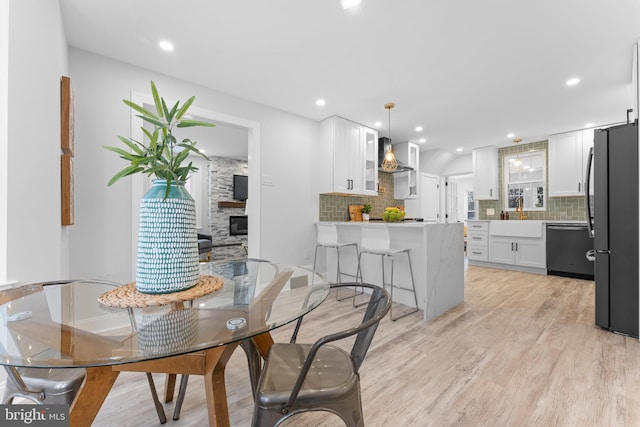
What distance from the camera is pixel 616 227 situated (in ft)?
8.16

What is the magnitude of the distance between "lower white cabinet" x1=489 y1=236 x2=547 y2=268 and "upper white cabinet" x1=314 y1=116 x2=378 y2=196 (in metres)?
2.85

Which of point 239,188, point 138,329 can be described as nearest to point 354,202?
point 239,188

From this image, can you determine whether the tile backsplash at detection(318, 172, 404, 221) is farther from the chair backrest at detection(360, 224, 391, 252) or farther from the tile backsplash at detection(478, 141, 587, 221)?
the tile backsplash at detection(478, 141, 587, 221)

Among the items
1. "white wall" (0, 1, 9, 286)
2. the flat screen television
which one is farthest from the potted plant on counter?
"white wall" (0, 1, 9, 286)

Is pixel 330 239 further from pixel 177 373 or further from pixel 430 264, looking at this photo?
pixel 177 373

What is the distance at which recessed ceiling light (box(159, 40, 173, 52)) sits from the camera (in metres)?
2.45

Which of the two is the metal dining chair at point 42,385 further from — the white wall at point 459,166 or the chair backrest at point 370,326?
the white wall at point 459,166

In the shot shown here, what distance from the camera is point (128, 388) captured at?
175cm

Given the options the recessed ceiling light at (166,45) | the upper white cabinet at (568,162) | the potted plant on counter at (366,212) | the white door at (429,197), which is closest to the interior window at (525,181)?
the upper white cabinet at (568,162)

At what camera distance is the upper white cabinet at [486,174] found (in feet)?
19.6

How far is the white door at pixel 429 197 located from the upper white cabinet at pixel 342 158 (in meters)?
2.17

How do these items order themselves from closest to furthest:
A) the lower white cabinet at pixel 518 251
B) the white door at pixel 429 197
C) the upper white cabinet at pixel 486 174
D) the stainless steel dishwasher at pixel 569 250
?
the stainless steel dishwasher at pixel 569 250
the lower white cabinet at pixel 518 251
the upper white cabinet at pixel 486 174
the white door at pixel 429 197

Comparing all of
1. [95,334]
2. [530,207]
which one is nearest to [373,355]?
[95,334]

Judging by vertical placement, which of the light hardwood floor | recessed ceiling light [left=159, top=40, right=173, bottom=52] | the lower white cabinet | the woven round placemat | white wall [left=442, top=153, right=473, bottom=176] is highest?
recessed ceiling light [left=159, top=40, right=173, bottom=52]
